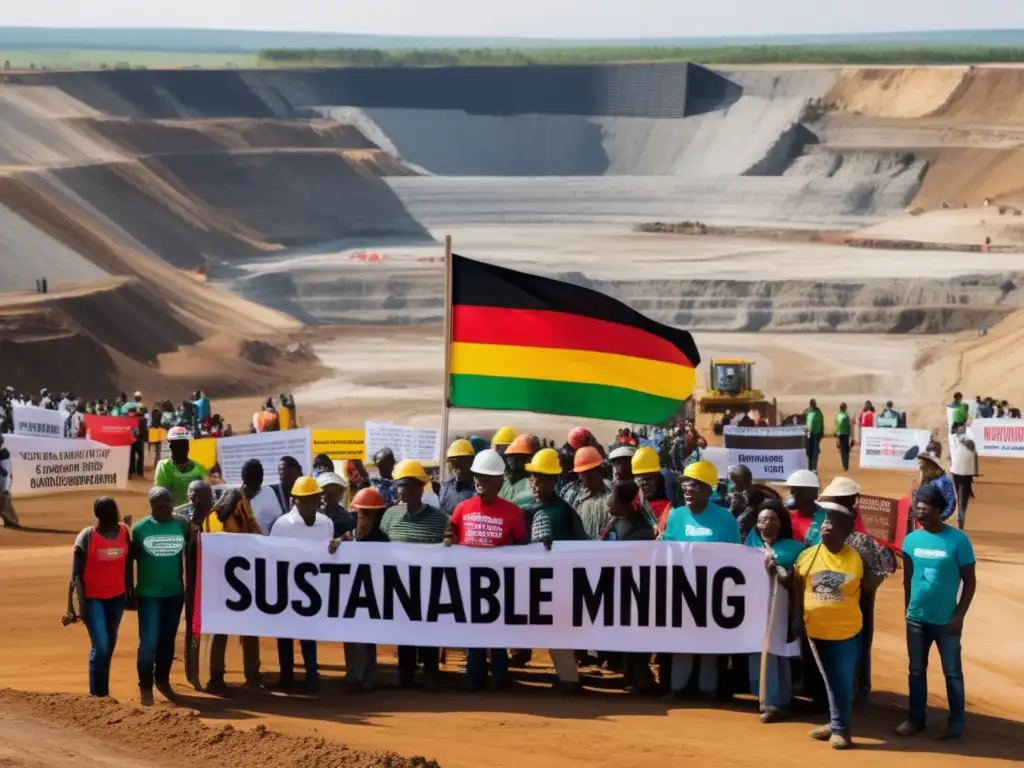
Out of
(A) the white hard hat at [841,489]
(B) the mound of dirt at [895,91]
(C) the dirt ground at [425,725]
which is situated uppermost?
(B) the mound of dirt at [895,91]

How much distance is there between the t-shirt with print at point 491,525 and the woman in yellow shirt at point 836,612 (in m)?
1.86

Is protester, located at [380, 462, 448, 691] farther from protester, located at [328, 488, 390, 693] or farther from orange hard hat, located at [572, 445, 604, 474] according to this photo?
orange hard hat, located at [572, 445, 604, 474]

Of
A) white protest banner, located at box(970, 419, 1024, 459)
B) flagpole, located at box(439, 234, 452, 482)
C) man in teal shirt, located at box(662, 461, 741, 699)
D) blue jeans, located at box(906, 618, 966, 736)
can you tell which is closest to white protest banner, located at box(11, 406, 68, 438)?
flagpole, located at box(439, 234, 452, 482)

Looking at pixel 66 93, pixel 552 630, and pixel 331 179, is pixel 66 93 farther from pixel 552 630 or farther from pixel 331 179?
pixel 552 630

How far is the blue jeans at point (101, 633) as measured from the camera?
10094mm

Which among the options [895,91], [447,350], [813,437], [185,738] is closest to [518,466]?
[447,350]

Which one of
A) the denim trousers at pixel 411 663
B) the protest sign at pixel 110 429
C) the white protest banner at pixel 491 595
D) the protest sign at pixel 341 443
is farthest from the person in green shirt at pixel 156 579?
the protest sign at pixel 110 429

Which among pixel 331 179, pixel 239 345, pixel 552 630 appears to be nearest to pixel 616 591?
pixel 552 630

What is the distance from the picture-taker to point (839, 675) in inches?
375

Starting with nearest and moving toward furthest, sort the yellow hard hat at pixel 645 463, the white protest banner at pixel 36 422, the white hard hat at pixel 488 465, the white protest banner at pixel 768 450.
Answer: the white hard hat at pixel 488 465, the yellow hard hat at pixel 645 463, the white protest banner at pixel 768 450, the white protest banner at pixel 36 422

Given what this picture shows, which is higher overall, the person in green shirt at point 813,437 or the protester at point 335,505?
the person in green shirt at point 813,437

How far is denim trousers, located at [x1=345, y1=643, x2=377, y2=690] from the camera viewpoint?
1080cm

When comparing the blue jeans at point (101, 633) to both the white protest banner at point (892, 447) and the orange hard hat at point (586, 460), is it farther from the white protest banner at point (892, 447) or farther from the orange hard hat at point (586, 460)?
the white protest banner at point (892, 447)

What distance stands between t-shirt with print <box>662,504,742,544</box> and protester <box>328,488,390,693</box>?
1820 millimetres
